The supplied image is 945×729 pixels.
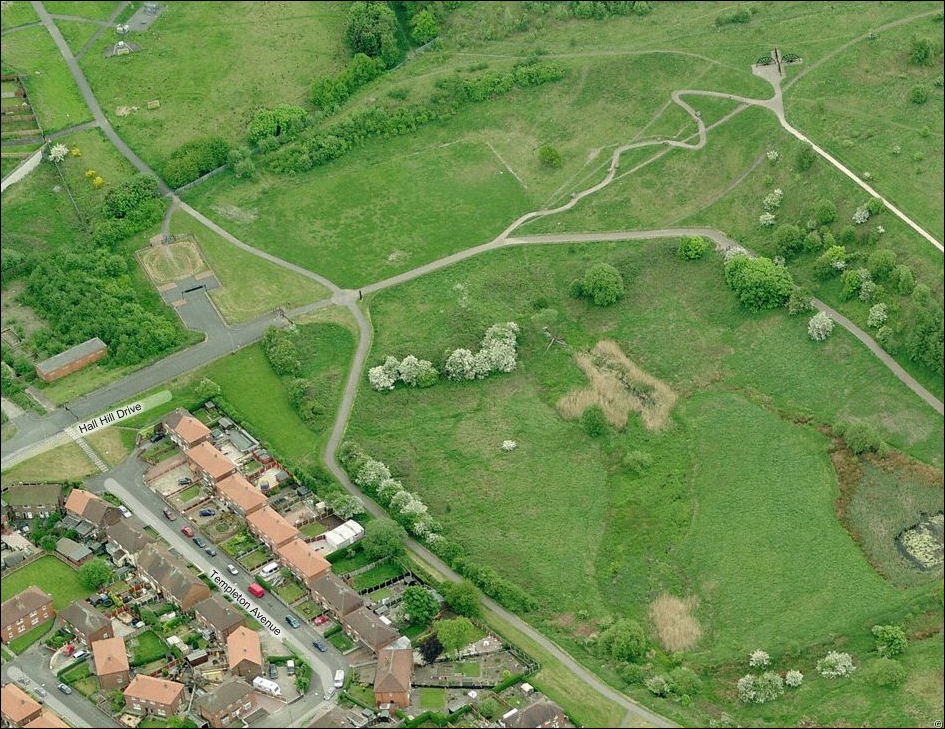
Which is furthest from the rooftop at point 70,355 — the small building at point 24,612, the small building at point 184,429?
the small building at point 24,612

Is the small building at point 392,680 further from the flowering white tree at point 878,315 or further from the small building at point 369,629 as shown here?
the flowering white tree at point 878,315

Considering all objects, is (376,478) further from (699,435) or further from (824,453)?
(824,453)

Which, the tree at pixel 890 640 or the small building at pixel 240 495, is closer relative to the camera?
the tree at pixel 890 640

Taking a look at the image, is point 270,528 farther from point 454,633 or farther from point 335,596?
point 454,633

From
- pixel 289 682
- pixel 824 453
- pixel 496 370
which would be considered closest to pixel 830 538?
pixel 824 453

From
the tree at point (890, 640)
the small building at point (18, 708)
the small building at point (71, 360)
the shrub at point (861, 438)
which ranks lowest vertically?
the tree at point (890, 640)

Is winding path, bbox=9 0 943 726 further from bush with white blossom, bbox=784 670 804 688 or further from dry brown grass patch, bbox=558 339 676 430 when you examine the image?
dry brown grass patch, bbox=558 339 676 430

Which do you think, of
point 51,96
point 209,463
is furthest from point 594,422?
point 51,96
